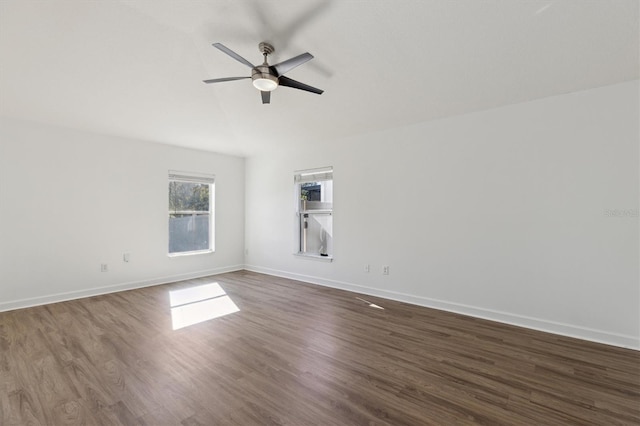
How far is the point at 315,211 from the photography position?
5316 mm

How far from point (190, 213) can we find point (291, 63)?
411 centimetres

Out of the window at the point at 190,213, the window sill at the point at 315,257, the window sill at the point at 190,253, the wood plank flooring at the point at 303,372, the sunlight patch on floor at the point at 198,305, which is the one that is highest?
the window at the point at 190,213

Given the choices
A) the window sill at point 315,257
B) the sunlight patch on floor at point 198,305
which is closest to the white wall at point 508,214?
the window sill at point 315,257

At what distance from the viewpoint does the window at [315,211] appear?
512 centimetres

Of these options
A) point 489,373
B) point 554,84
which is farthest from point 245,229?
point 554,84

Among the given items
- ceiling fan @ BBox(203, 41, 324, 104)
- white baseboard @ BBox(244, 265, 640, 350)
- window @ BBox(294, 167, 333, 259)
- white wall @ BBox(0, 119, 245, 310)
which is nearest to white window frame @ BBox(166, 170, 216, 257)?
white wall @ BBox(0, 119, 245, 310)

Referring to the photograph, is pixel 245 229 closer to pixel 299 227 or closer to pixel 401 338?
pixel 299 227

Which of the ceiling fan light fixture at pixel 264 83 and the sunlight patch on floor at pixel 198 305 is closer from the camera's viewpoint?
the ceiling fan light fixture at pixel 264 83

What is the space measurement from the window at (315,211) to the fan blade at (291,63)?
8.09ft

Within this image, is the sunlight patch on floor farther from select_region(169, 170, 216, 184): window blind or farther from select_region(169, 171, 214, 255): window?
Answer: select_region(169, 170, 216, 184): window blind

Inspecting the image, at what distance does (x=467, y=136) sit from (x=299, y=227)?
3231mm

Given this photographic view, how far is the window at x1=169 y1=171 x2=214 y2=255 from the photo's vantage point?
5.38 meters

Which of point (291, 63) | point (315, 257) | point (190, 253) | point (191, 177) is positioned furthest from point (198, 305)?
point (291, 63)

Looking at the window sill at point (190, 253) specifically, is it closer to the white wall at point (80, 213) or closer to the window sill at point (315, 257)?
the white wall at point (80, 213)
